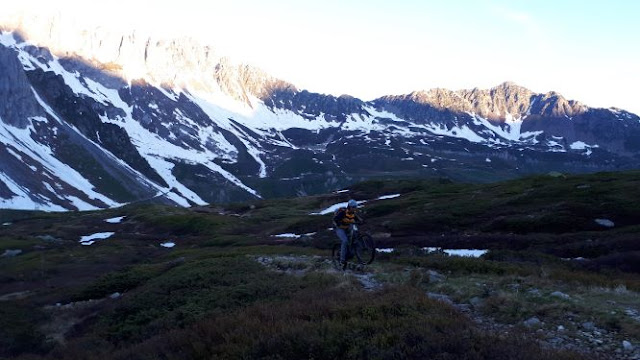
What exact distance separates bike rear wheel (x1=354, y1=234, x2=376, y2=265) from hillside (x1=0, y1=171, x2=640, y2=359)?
0.62 m

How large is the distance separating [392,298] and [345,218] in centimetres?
962

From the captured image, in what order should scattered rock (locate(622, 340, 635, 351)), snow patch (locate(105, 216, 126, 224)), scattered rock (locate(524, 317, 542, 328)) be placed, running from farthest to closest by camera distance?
snow patch (locate(105, 216, 126, 224)) < scattered rock (locate(524, 317, 542, 328)) < scattered rock (locate(622, 340, 635, 351))

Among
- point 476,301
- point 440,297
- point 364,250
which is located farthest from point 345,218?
point 476,301

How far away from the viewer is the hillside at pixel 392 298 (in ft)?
39.3

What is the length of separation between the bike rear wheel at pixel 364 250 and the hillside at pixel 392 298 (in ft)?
2.05

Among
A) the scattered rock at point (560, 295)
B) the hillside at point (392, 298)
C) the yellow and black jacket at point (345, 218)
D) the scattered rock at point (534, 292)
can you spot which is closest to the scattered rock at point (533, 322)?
the hillside at point (392, 298)

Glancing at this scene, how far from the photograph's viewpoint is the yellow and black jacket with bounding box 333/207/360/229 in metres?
25.0

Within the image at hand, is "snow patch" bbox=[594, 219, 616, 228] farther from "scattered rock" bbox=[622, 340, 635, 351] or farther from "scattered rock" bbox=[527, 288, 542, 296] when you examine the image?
"scattered rock" bbox=[622, 340, 635, 351]

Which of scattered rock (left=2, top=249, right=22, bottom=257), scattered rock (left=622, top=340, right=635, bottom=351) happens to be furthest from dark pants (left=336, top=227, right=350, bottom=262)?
scattered rock (left=2, top=249, right=22, bottom=257)

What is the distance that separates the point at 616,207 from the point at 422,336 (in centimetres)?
3759

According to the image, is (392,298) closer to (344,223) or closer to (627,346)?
(627,346)

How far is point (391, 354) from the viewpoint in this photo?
10.7m

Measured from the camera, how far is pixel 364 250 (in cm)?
2531

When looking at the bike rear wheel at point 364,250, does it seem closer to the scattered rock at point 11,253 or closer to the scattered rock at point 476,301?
A: the scattered rock at point 476,301
